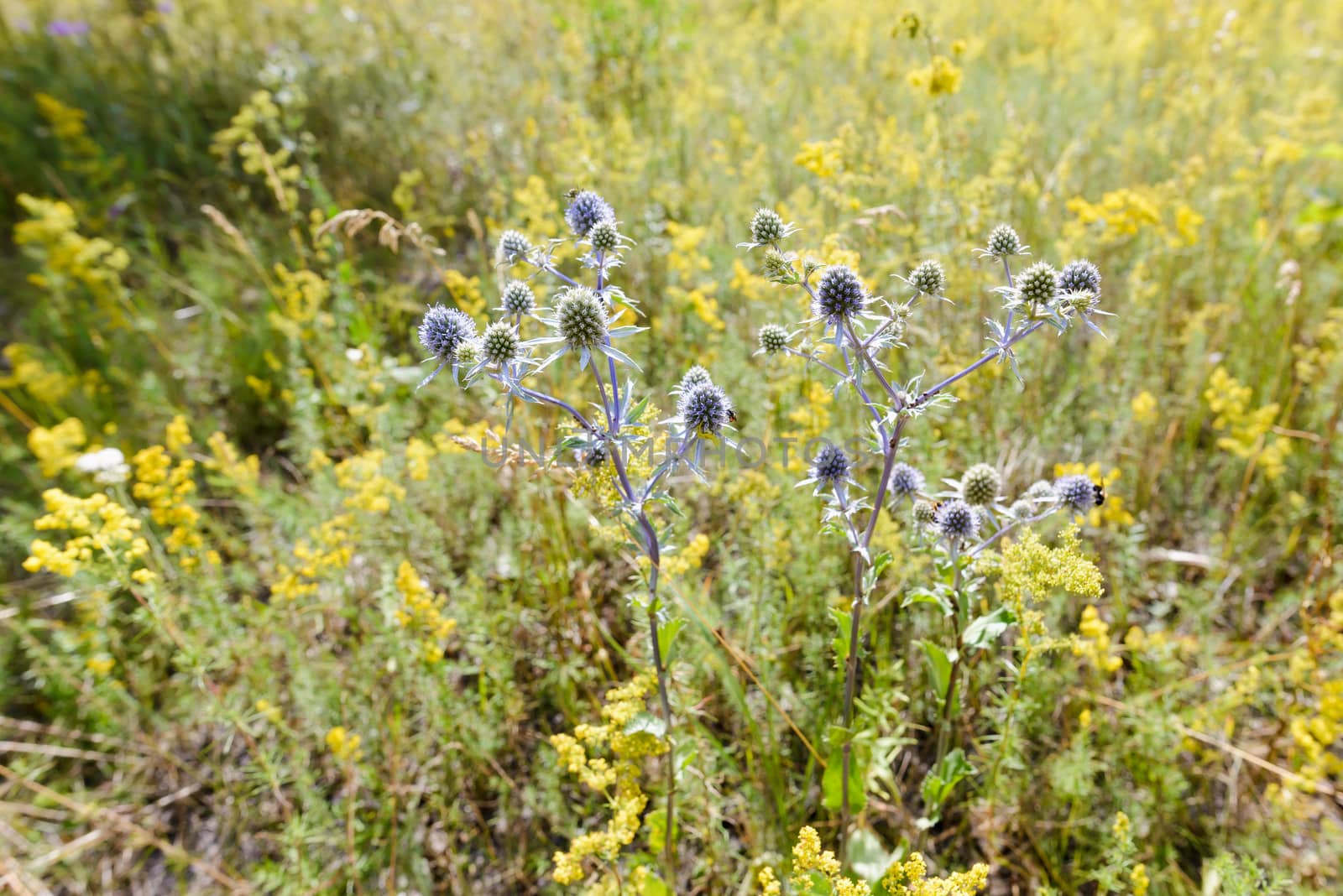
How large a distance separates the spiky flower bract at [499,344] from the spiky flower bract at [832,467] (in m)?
0.83

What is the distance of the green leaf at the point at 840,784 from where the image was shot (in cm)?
217

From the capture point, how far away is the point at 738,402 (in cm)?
377

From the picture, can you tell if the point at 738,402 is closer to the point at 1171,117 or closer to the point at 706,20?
the point at 1171,117

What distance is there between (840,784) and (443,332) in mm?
1728

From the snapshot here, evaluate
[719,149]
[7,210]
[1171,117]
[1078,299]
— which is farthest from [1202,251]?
[7,210]

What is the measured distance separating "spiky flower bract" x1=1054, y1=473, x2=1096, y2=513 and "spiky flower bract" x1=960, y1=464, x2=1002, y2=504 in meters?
0.22

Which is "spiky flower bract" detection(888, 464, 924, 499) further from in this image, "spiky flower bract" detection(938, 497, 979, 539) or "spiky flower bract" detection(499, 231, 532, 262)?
"spiky flower bract" detection(499, 231, 532, 262)

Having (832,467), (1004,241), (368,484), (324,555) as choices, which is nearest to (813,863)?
(832,467)

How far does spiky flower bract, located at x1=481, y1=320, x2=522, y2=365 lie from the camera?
67.8 inches

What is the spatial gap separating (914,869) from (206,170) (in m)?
7.32

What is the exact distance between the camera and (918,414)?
1.92 meters

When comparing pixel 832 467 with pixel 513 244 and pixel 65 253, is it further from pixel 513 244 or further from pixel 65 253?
pixel 65 253

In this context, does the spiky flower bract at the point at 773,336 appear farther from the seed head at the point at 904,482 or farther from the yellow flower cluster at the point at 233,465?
the yellow flower cluster at the point at 233,465

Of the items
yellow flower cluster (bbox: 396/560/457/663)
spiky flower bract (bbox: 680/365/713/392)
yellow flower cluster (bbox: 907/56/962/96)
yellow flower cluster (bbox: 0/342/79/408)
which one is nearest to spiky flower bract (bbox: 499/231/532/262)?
spiky flower bract (bbox: 680/365/713/392)
